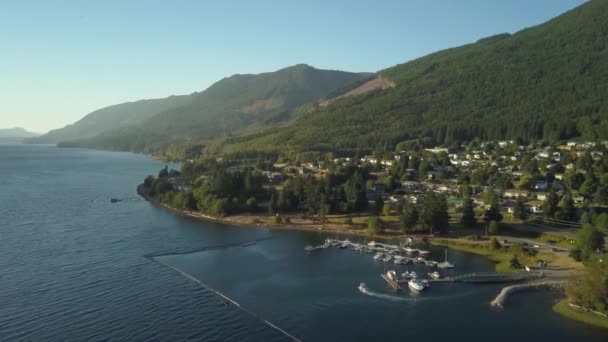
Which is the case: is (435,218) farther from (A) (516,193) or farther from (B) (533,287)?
(A) (516,193)

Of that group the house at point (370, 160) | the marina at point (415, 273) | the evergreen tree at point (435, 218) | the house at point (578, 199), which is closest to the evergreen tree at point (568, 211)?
the house at point (578, 199)

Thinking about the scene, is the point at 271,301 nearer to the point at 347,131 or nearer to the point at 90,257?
the point at 90,257

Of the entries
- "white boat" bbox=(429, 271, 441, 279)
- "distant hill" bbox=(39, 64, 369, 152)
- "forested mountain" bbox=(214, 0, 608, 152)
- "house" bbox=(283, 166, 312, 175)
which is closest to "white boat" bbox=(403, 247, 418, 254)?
"white boat" bbox=(429, 271, 441, 279)

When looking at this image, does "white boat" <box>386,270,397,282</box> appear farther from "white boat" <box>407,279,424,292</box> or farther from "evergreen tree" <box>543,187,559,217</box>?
"evergreen tree" <box>543,187,559,217</box>

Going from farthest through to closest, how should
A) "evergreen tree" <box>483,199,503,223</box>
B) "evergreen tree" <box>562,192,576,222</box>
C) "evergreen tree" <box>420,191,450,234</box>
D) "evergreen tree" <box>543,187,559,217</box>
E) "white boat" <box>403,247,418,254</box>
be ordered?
1. "evergreen tree" <box>543,187,559,217</box>
2. "evergreen tree" <box>483,199,503,223</box>
3. "evergreen tree" <box>562,192,576,222</box>
4. "evergreen tree" <box>420,191,450,234</box>
5. "white boat" <box>403,247,418,254</box>

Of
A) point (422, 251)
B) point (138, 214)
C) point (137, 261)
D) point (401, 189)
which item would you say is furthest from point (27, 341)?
point (401, 189)

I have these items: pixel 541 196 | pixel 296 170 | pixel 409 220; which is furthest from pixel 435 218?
pixel 296 170
